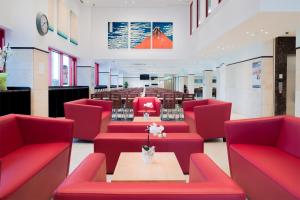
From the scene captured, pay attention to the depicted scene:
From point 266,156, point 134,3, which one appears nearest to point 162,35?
point 134,3

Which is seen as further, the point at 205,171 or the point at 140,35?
the point at 140,35

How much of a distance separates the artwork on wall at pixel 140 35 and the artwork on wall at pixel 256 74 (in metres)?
6.43

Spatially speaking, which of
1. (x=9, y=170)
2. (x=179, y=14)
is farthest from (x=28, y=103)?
(x=179, y=14)

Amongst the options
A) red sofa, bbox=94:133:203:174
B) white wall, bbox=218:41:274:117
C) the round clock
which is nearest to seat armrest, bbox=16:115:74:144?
red sofa, bbox=94:133:203:174

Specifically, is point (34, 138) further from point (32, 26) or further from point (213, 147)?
point (32, 26)

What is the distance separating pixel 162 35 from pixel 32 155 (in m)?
13.6

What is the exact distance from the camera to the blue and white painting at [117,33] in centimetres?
1609

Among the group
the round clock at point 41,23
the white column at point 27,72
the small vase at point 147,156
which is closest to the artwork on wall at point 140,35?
the round clock at point 41,23

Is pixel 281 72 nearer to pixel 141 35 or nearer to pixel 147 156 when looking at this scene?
pixel 141 35

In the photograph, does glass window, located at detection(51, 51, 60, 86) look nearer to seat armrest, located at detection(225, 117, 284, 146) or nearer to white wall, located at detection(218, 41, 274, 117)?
white wall, located at detection(218, 41, 274, 117)

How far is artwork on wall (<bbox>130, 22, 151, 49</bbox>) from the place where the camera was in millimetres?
16125

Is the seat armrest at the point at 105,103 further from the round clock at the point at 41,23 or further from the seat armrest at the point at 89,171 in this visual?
the seat armrest at the point at 89,171

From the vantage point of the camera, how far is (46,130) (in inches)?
156

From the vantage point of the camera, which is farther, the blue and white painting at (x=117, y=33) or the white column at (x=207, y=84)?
the white column at (x=207, y=84)
